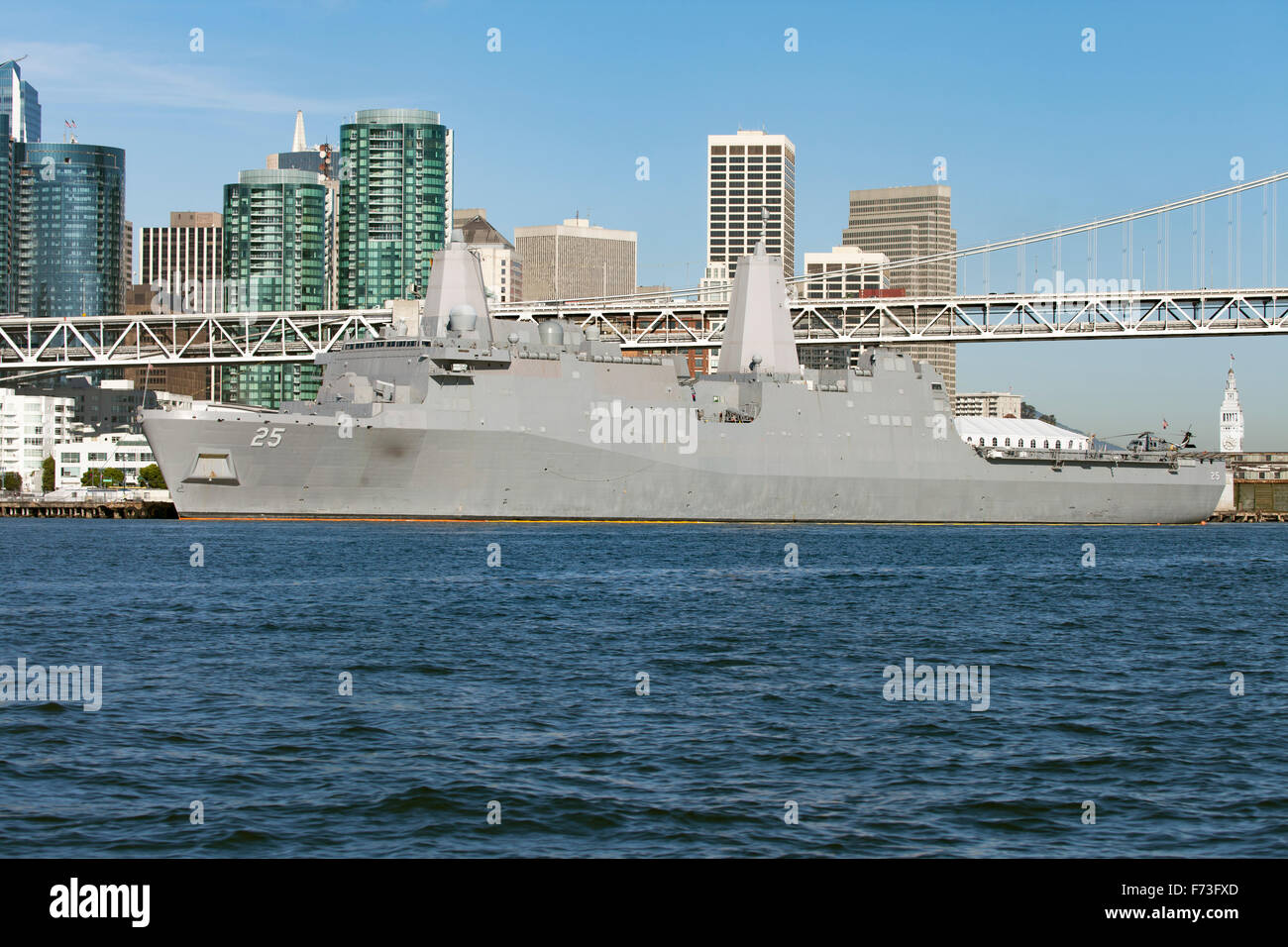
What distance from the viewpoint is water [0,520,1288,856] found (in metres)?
10.7

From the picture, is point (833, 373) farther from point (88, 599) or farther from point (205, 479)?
point (88, 599)

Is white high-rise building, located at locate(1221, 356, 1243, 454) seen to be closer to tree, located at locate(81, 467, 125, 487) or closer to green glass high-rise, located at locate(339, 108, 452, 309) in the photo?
green glass high-rise, located at locate(339, 108, 452, 309)

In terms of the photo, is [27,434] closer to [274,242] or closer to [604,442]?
[604,442]

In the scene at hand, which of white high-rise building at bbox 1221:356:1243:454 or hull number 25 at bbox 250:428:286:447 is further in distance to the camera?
white high-rise building at bbox 1221:356:1243:454

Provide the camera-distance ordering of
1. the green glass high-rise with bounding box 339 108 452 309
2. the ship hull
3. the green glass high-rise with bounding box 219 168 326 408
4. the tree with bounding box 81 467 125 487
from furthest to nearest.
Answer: the green glass high-rise with bounding box 219 168 326 408, the green glass high-rise with bounding box 339 108 452 309, the tree with bounding box 81 467 125 487, the ship hull

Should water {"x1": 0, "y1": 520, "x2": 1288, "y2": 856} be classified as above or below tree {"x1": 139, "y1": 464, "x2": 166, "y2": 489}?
below

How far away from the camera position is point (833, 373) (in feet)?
202

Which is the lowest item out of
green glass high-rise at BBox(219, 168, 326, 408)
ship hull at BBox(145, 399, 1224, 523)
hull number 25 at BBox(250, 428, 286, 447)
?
ship hull at BBox(145, 399, 1224, 523)

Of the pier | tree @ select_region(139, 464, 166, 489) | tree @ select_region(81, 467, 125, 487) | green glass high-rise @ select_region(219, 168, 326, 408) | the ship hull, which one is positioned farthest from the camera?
green glass high-rise @ select_region(219, 168, 326, 408)

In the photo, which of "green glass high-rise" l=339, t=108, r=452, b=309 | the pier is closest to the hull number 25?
the pier

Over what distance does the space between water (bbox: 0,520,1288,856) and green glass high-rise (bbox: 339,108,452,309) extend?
501 ft

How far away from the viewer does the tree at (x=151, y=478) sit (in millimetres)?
96706

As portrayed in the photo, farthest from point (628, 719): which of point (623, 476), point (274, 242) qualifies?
point (274, 242)
